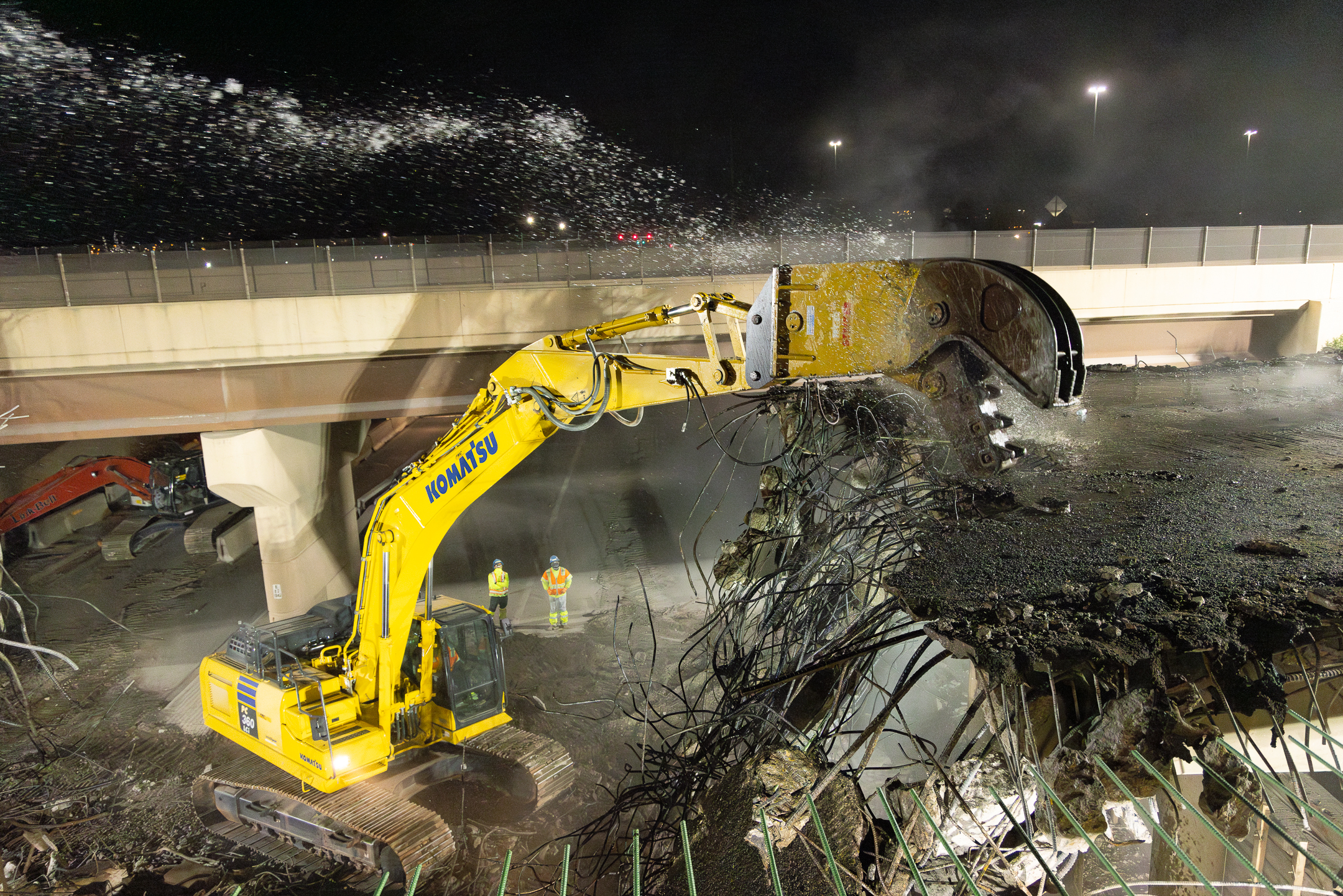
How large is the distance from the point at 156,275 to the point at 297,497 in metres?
3.81

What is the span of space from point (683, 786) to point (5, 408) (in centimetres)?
1106

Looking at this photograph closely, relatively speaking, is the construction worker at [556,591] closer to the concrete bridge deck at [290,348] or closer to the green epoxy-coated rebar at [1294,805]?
the concrete bridge deck at [290,348]

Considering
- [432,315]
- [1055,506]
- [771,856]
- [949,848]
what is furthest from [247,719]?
[1055,506]

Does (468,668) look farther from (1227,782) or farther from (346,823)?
(1227,782)

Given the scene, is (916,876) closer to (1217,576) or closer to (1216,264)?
(1217,576)

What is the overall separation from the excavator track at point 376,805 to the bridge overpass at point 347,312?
466 cm

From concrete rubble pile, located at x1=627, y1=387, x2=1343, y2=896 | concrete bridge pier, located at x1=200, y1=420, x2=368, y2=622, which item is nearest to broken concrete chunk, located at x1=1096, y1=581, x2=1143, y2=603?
concrete rubble pile, located at x1=627, y1=387, x2=1343, y2=896

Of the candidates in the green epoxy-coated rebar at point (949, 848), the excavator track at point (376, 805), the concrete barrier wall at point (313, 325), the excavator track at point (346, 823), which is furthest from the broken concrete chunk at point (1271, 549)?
the concrete barrier wall at point (313, 325)

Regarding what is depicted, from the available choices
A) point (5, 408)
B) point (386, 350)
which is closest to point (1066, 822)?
point (386, 350)

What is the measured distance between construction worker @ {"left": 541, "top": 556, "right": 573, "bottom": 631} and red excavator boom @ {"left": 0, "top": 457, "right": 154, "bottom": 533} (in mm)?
10844

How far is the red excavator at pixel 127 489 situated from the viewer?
1380 cm

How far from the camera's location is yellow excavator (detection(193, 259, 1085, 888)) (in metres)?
3.40

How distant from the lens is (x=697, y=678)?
32.7ft

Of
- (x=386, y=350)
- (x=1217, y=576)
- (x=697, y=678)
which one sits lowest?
(x=697, y=678)
